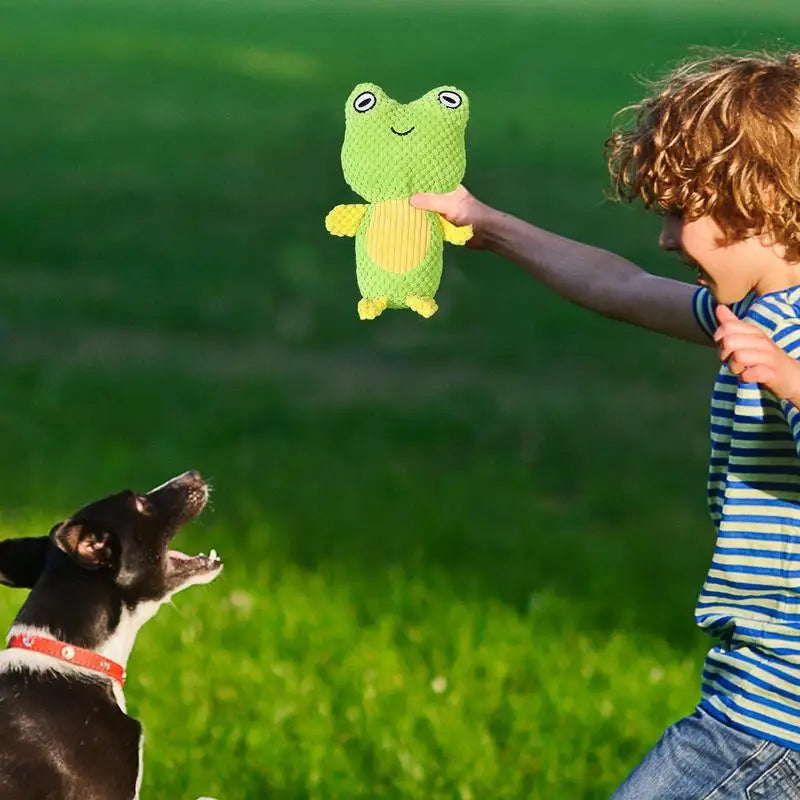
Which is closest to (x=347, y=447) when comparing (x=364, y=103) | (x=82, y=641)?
(x=82, y=641)

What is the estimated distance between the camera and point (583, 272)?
3750 mm

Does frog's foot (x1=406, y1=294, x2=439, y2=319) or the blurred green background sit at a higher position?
frog's foot (x1=406, y1=294, x2=439, y2=319)

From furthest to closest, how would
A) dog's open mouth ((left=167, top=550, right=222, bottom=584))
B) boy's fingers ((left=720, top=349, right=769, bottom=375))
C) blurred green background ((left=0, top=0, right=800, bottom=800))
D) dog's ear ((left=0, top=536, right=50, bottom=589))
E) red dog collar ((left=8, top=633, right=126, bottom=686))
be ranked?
1. blurred green background ((left=0, top=0, right=800, bottom=800))
2. dog's open mouth ((left=167, top=550, right=222, bottom=584))
3. dog's ear ((left=0, top=536, right=50, bottom=589))
4. red dog collar ((left=8, top=633, right=126, bottom=686))
5. boy's fingers ((left=720, top=349, right=769, bottom=375))

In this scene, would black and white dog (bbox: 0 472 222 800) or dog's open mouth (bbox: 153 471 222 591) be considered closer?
black and white dog (bbox: 0 472 222 800)

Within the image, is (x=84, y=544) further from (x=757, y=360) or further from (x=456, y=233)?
(x=757, y=360)

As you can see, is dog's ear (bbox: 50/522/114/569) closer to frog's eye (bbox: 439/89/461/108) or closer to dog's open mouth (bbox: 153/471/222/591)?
dog's open mouth (bbox: 153/471/222/591)

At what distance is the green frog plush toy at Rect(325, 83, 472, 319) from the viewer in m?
3.61

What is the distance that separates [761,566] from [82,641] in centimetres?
159

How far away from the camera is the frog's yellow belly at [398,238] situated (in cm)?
362

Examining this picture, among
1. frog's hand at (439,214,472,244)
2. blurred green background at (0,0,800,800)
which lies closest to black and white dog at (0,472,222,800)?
blurred green background at (0,0,800,800)

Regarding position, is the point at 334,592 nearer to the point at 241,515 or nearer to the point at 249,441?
the point at 241,515

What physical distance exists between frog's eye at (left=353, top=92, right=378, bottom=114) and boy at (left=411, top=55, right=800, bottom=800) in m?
0.70

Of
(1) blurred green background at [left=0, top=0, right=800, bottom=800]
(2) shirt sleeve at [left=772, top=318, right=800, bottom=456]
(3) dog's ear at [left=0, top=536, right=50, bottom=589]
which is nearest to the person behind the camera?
(2) shirt sleeve at [left=772, top=318, right=800, bottom=456]

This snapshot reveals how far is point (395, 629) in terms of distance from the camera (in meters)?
5.29
